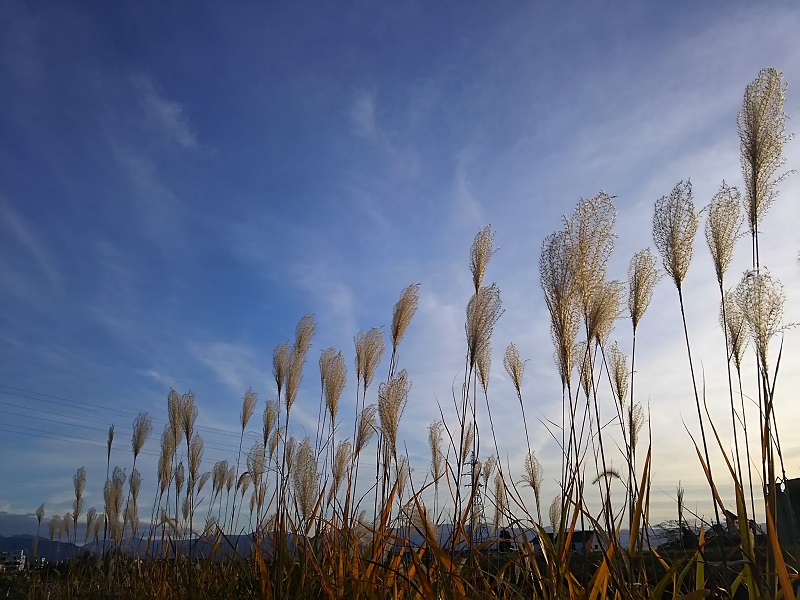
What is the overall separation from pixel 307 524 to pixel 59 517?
495 inches

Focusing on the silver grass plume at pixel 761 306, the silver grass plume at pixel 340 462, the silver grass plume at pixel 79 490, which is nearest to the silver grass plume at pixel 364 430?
the silver grass plume at pixel 340 462

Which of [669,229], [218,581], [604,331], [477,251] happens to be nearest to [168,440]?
[218,581]

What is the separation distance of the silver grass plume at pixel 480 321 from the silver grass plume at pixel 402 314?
1041mm

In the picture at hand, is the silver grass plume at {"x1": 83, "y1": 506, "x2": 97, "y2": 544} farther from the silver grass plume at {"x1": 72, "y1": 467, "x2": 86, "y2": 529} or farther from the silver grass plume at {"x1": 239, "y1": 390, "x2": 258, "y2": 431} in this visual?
the silver grass plume at {"x1": 239, "y1": 390, "x2": 258, "y2": 431}

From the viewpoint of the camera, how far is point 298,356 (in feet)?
17.3

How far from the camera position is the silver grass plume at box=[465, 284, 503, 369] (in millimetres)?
3365

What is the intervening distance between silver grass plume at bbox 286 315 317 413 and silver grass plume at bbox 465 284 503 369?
2126 millimetres

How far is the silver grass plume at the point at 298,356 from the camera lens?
16.9 ft

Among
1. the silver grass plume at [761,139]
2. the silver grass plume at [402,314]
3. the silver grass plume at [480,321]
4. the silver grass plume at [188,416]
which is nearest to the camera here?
the silver grass plume at [761,139]

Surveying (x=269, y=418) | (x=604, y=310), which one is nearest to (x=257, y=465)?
(x=269, y=418)

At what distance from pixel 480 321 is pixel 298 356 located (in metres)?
2.29

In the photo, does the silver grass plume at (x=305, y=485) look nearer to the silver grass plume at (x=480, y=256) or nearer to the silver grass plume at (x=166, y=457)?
the silver grass plume at (x=480, y=256)

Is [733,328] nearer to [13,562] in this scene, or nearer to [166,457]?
[166,457]

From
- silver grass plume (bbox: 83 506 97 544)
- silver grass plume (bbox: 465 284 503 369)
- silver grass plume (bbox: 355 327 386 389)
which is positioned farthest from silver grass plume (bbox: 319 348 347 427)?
silver grass plume (bbox: 83 506 97 544)
